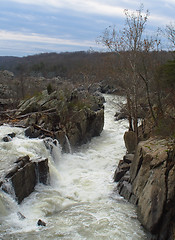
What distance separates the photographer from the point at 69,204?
970cm

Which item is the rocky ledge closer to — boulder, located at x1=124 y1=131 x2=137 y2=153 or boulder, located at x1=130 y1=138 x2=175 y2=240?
boulder, located at x1=130 y1=138 x2=175 y2=240

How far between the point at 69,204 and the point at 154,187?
3.30m

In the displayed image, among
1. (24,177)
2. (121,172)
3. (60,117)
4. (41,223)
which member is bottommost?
(41,223)

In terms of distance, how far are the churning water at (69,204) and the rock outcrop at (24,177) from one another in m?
0.24

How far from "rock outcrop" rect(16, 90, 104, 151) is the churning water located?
1302 millimetres

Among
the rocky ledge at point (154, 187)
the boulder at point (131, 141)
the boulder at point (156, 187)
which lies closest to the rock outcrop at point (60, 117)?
the boulder at point (131, 141)

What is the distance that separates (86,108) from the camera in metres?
19.1

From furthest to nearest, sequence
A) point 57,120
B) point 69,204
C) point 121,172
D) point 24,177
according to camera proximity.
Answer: point 57,120, point 121,172, point 24,177, point 69,204

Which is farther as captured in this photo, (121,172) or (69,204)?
(121,172)

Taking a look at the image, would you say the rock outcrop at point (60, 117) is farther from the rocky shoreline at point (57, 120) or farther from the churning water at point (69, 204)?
the churning water at point (69, 204)

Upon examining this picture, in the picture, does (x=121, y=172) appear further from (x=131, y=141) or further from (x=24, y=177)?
(x=24, y=177)

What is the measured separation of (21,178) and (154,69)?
9.23m

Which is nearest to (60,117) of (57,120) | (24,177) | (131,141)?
(57,120)

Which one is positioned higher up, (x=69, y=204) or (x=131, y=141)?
(x=131, y=141)
